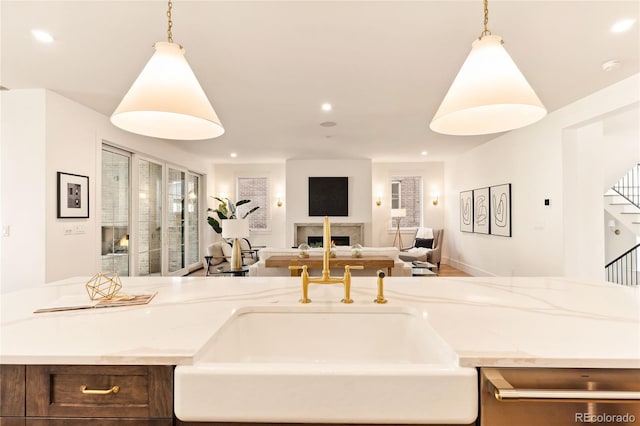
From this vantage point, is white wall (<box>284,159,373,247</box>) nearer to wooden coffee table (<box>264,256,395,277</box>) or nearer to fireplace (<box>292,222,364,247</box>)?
fireplace (<box>292,222,364,247</box>)

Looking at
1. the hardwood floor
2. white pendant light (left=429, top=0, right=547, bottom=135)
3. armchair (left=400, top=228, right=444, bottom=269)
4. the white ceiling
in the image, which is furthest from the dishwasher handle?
armchair (left=400, top=228, right=444, bottom=269)

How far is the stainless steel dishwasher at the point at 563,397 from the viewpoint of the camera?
79 cm

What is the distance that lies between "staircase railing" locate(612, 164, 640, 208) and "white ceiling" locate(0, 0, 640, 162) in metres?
4.06

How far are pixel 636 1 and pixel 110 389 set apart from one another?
3.35 m

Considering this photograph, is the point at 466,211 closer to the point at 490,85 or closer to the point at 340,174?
the point at 340,174

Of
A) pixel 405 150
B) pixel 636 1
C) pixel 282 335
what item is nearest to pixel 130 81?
pixel 282 335

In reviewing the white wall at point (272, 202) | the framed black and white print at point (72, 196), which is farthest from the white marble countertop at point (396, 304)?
the white wall at point (272, 202)

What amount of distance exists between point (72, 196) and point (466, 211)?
6654 mm

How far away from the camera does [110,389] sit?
2.78 feet

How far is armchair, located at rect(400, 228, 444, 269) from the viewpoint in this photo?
6.88 m

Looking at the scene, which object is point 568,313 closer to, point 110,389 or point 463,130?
point 463,130

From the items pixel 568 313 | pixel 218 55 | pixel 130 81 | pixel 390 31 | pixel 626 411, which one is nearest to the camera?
pixel 626 411

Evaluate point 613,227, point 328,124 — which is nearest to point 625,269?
point 613,227

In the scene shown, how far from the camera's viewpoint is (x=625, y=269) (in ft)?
20.9
